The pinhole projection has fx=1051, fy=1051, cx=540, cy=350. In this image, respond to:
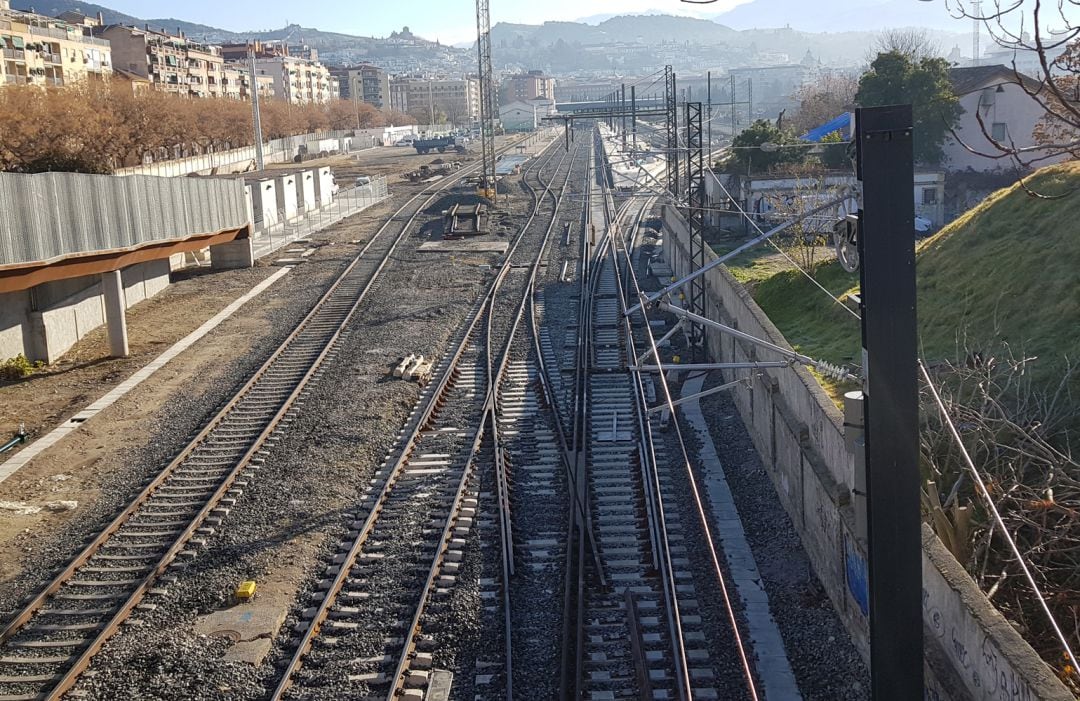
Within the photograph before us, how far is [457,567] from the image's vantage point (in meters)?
10.1

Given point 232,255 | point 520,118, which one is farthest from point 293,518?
point 520,118

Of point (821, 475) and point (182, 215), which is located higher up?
point (182, 215)

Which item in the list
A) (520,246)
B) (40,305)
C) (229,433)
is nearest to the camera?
(229,433)

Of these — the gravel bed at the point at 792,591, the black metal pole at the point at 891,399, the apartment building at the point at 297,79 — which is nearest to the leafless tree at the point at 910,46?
the gravel bed at the point at 792,591

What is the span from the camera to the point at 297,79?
132375 mm

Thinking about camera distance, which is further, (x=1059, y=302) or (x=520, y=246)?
(x=520, y=246)

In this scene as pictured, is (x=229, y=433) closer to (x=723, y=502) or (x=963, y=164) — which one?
(x=723, y=502)

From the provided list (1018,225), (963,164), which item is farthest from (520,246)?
(1018,225)

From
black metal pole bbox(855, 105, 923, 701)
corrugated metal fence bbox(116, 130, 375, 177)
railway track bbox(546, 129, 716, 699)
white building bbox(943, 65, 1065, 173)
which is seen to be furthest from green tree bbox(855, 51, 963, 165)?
black metal pole bbox(855, 105, 923, 701)

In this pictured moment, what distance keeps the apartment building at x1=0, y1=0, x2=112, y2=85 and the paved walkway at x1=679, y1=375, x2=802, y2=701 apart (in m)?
52.7

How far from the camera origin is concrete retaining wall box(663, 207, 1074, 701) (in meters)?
6.22

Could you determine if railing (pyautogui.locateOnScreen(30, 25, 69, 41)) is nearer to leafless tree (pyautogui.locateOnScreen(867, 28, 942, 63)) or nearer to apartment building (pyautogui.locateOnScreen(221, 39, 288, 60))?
leafless tree (pyautogui.locateOnScreen(867, 28, 942, 63))

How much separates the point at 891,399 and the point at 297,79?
13539 centimetres

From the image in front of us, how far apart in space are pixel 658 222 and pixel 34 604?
1258 inches
